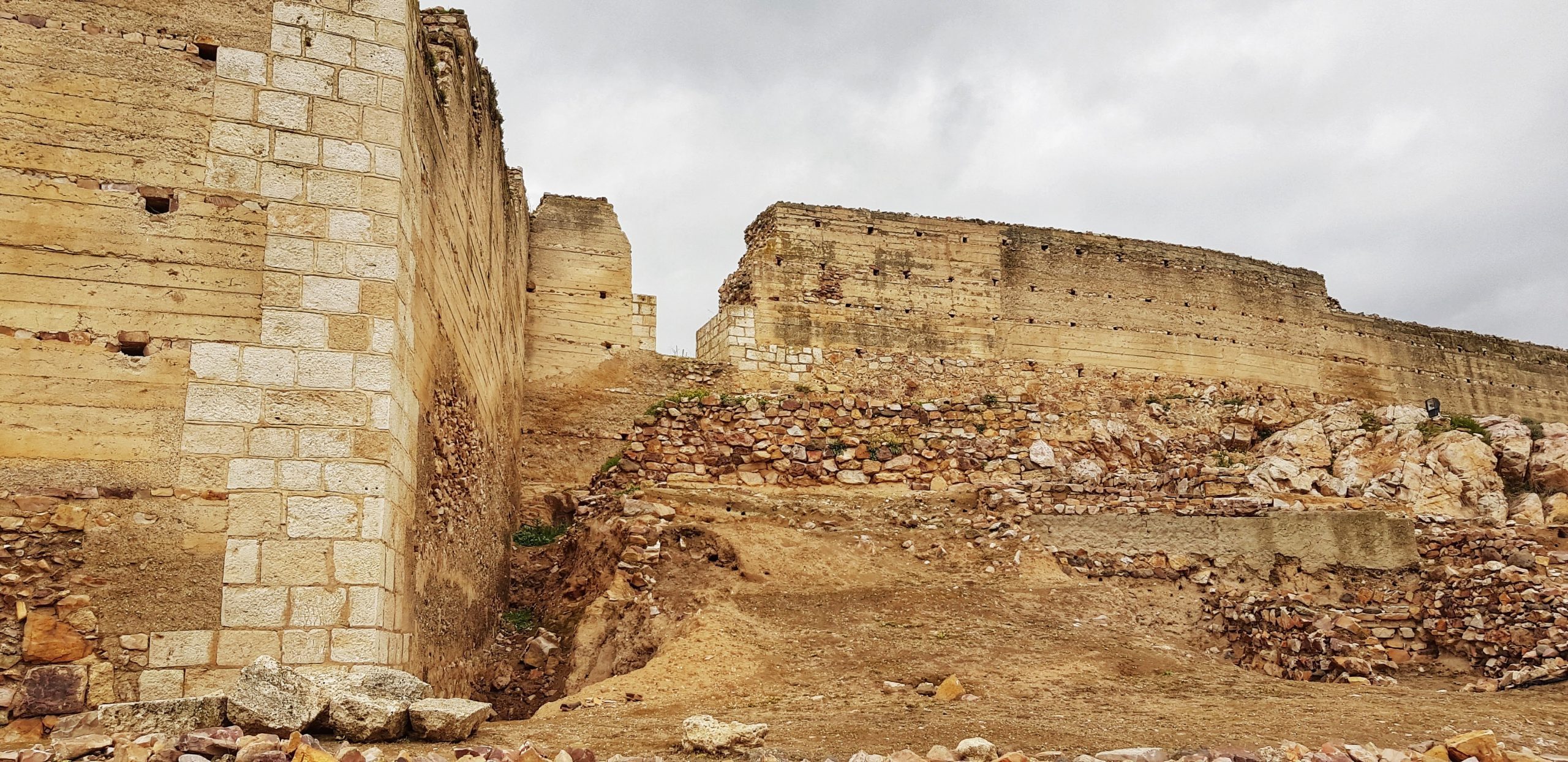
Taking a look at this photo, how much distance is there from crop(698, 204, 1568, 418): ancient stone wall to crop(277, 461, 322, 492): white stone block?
38.0 ft

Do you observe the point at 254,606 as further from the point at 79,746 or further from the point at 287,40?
the point at 287,40

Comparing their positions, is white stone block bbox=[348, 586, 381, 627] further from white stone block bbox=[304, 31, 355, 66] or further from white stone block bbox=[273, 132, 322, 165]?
white stone block bbox=[304, 31, 355, 66]

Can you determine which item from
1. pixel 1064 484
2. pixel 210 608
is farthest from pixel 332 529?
pixel 1064 484

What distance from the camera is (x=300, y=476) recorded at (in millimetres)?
6066

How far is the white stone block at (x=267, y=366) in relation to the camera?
6.12 metres

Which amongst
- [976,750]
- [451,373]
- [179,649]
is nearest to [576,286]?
[451,373]

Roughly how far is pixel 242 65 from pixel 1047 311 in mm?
15841

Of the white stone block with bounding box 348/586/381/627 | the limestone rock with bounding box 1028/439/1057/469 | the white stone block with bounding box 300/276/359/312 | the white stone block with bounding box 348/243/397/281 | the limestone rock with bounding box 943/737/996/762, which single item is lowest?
the limestone rock with bounding box 943/737/996/762

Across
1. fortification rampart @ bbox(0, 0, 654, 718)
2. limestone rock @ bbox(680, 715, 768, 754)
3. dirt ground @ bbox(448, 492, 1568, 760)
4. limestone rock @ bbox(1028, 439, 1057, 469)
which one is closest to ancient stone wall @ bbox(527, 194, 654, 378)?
limestone rock @ bbox(1028, 439, 1057, 469)

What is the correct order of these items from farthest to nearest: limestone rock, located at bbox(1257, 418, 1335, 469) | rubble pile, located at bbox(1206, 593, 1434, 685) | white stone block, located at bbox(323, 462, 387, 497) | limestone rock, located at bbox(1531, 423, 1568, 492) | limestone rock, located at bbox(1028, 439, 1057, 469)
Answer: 1. limestone rock, located at bbox(1257, 418, 1335, 469)
2. limestone rock, located at bbox(1531, 423, 1568, 492)
3. limestone rock, located at bbox(1028, 439, 1057, 469)
4. rubble pile, located at bbox(1206, 593, 1434, 685)
5. white stone block, located at bbox(323, 462, 387, 497)

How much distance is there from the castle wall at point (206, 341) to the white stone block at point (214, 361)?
1 cm

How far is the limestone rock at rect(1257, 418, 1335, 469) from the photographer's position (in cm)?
1614

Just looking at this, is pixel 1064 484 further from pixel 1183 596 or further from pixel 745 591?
pixel 745 591

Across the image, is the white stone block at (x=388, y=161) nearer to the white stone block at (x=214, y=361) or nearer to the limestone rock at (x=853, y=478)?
the white stone block at (x=214, y=361)
